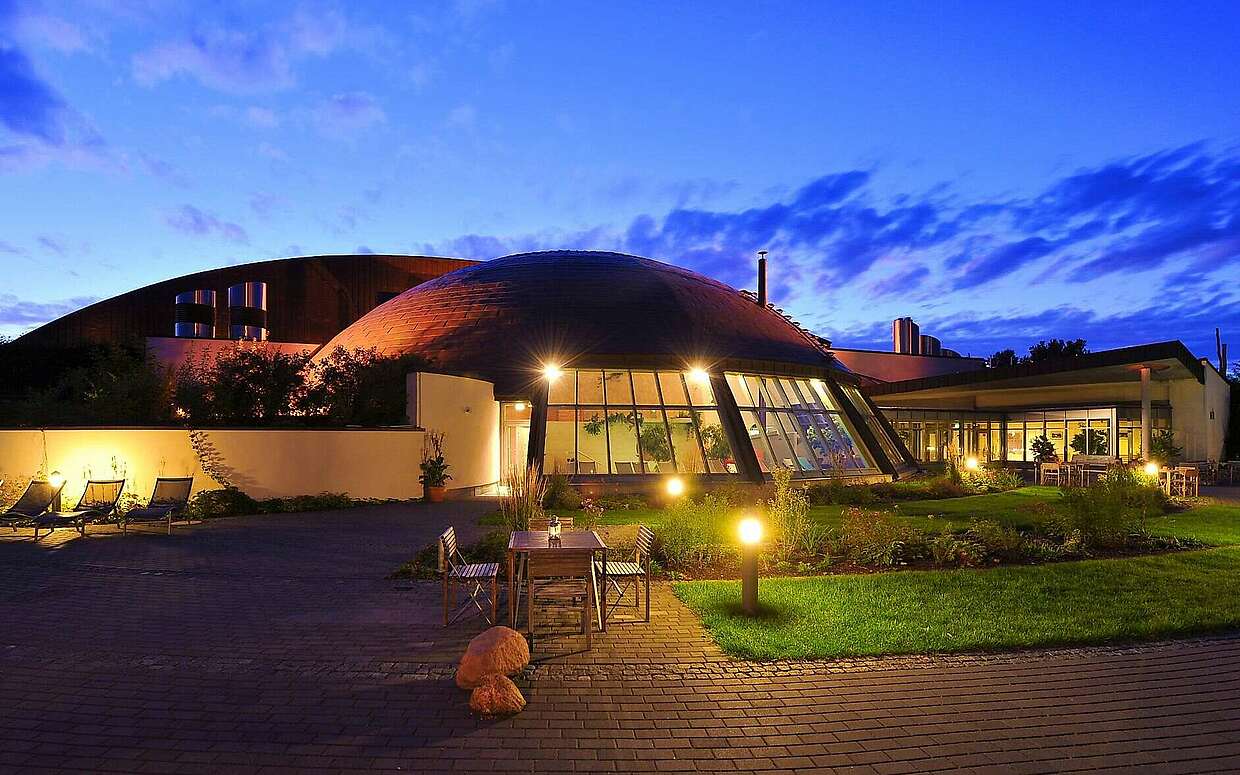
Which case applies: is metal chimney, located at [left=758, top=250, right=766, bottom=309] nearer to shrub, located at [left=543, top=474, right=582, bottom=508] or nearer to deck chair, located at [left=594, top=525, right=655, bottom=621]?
shrub, located at [left=543, top=474, right=582, bottom=508]

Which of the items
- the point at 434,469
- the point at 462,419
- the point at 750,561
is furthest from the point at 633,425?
the point at 750,561

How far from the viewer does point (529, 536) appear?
8.09m

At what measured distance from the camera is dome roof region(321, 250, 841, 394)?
23.6 m

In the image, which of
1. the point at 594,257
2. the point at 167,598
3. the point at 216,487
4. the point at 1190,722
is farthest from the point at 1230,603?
the point at 594,257

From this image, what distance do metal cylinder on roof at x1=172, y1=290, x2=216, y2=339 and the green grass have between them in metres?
41.3

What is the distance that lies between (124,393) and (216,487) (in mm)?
4177

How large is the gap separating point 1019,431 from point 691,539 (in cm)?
3523

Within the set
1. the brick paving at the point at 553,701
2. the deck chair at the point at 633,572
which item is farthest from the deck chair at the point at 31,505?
the deck chair at the point at 633,572

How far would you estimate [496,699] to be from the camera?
5.02m

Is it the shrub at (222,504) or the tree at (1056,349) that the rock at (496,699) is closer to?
the shrub at (222,504)

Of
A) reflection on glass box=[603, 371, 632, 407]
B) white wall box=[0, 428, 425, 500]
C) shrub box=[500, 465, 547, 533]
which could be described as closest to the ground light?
shrub box=[500, 465, 547, 533]

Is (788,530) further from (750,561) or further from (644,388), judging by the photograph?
(644,388)

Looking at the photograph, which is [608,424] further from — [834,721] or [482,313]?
[834,721]

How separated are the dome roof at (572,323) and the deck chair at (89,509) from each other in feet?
32.9
